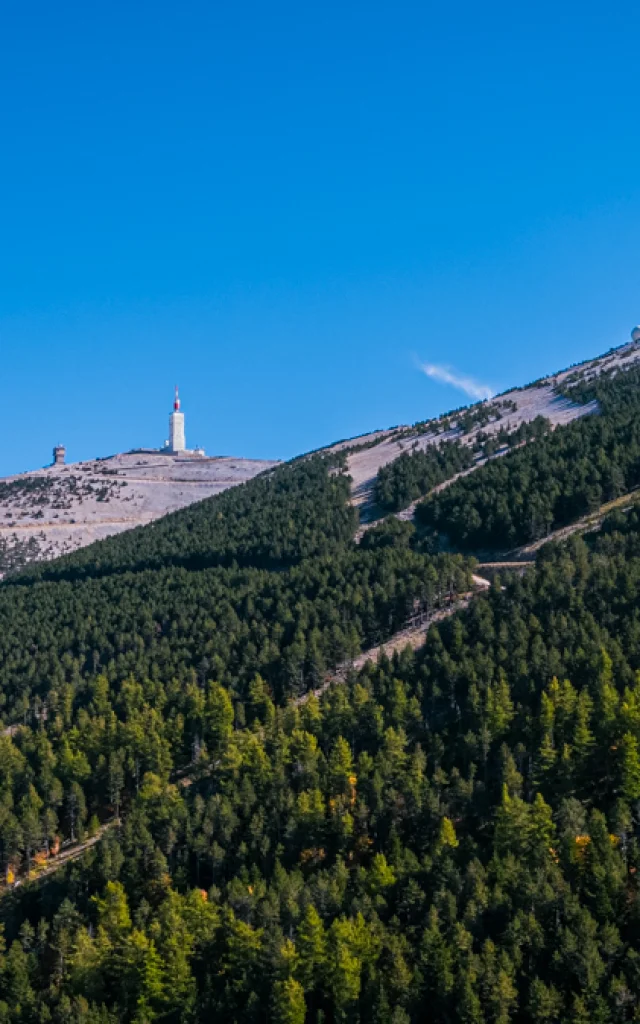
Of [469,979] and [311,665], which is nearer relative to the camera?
[469,979]

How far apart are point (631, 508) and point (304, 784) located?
68.9m

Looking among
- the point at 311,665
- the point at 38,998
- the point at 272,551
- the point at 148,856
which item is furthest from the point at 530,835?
the point at 272,551

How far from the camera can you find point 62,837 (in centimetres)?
8125

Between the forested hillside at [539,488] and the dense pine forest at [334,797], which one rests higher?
the forested hillside at [539,488]

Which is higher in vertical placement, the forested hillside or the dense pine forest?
the forested hillside

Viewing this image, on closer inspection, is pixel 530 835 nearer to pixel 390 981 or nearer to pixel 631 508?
pixel 390 981

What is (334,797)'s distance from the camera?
235ft

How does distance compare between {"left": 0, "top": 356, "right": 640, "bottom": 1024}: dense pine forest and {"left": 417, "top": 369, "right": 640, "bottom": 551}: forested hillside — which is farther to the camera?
{"left": 417, "top": 369, "right": 640, "bottom": 551}: forested hillside

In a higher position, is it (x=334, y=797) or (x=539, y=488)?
(x=539, y=488)

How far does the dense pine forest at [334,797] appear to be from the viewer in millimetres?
54031

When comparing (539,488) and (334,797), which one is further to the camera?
(539,488)

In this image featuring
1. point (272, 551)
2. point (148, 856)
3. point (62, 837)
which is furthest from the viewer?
point (272, 551)

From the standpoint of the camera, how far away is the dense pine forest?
177 feet

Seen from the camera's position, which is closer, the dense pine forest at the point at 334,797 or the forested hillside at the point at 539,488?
the dense pine forest at the point at 334,797
